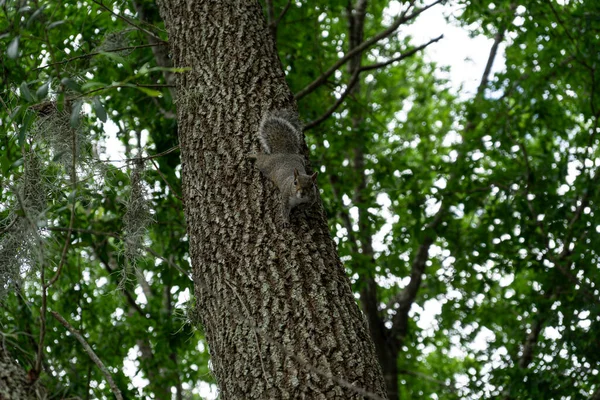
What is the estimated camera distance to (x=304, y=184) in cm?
278

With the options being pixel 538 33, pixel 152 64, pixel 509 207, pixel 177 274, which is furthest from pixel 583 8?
pixel 177 274

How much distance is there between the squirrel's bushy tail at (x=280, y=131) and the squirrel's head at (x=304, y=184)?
0.10m

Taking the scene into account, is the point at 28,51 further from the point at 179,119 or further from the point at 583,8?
the point at 583,8

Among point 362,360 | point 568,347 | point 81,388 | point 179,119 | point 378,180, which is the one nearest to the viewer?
point 362,360

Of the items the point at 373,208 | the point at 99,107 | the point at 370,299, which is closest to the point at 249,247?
the point at 99,107

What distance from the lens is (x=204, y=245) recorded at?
2.49m

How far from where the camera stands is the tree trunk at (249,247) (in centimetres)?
213

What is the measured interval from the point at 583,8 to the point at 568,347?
237cm

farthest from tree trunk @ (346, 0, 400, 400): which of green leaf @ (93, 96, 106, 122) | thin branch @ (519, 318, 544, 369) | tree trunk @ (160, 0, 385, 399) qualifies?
green leaf @ (93, 96, 106, 122)

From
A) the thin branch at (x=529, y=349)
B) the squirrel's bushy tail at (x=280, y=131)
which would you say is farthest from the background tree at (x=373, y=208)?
the squirrel's bushy tail at (x=280, y=131)

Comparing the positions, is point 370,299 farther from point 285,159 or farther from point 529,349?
point 285,159

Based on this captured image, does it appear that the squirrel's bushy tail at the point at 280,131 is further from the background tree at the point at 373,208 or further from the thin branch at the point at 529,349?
the thin branch at the point at 529,349

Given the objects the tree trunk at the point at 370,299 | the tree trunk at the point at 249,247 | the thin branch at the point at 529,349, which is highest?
the tree trunk at the point at 370,299

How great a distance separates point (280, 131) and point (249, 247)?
533mm
